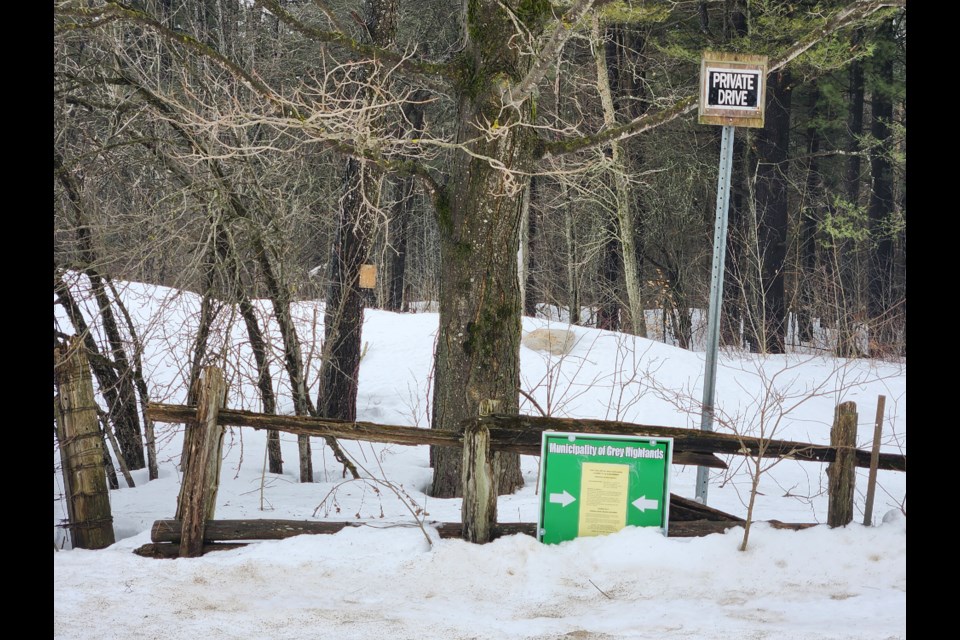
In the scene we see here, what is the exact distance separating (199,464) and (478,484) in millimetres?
1753

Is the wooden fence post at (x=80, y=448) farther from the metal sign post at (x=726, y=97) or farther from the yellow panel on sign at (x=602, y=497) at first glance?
the metal sign post at (x=726, y=97)

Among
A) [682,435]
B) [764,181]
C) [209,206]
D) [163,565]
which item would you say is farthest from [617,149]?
[163,565]

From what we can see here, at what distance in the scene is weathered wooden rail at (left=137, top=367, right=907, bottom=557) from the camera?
211 inches

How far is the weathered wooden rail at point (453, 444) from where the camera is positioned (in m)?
5.36

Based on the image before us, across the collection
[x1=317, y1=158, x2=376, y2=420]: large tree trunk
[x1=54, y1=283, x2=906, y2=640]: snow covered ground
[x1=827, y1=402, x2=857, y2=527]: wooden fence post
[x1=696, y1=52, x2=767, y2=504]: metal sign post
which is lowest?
[x1=54, y1=283, x2=906, y2=640]: snow covered ground

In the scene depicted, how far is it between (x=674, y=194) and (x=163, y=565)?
16325 millimetres

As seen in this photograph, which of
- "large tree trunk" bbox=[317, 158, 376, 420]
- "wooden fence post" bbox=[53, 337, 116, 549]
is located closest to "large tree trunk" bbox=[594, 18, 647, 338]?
"large tree trunk" bbox=[317, 158, 376, 420]

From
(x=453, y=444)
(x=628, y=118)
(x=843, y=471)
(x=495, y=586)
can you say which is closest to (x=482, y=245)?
(x=453, y=444)

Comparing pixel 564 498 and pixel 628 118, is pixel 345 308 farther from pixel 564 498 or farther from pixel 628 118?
pixel 628 118

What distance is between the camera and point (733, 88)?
5707mm

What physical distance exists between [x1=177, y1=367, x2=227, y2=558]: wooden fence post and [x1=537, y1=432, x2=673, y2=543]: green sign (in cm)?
209

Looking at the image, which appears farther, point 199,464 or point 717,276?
point 717,276

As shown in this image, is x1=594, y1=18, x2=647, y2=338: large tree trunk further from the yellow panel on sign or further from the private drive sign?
the yellow panel on sign

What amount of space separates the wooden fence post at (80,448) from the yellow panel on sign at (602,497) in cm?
318
